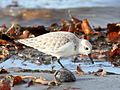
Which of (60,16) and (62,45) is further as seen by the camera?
(60,16)

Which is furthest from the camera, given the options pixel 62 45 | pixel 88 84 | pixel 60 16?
pixel 60 16

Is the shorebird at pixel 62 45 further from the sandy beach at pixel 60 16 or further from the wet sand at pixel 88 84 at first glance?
the sandy beach at pixel 60 16

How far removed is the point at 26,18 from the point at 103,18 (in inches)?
77.7

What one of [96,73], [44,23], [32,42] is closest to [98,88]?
[96,73]

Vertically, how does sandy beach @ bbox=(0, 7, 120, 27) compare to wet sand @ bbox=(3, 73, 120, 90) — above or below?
below

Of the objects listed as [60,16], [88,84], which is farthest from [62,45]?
[60,16]

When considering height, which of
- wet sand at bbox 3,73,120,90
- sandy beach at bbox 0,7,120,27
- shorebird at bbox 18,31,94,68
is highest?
shorebird at bbox 18,31,94,68

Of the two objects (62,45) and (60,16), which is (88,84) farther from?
(60,16)

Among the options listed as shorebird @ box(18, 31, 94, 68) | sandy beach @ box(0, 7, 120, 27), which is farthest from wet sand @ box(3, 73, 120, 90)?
sandy beach @ box(0, 7, 120, 27)

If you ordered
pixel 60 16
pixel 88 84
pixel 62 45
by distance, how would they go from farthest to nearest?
1. pixel 60 16
2. pixel 62 45
3. pixel 88 84

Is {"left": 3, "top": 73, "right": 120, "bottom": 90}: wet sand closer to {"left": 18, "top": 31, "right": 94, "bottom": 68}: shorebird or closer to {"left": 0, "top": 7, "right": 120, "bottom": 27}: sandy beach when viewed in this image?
{"left": 18, "top": 31, "right": 94, "bottom": 68}: shorebird

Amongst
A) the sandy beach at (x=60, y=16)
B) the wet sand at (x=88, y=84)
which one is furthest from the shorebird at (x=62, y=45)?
the sandy beach at (x=60, y=16)

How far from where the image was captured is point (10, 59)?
8.74 metres

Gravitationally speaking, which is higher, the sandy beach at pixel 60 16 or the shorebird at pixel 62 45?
the shorebird at pixel 62 45
